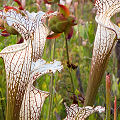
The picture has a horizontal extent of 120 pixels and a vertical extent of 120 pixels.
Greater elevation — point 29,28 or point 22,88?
point 29,28

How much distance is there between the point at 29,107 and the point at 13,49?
20 cm

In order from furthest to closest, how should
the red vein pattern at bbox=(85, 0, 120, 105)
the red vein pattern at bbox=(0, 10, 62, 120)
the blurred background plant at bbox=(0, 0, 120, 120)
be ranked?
the blurred background plant at bbox=(0, 0, 120, 120) < the red vein pattern at bbox=(85, 0, 120, 105) < the red vein pattern at bbox=(0, 10, 62, 120)

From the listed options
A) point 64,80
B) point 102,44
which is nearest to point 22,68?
point 102,44

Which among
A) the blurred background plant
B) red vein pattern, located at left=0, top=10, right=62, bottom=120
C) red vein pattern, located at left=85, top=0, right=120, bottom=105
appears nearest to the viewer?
red vein pattern, located at left=0, top=10, right=62, bottom=120

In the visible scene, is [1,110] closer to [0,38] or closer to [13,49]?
[0,38]

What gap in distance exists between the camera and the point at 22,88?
25.2 inches

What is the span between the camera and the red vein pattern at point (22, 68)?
24.4 inches

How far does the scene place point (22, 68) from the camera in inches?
24.6

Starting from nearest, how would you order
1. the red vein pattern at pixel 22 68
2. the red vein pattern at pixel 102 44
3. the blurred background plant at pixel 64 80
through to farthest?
the red vein pattern at pixel 22 68
the red vein pattern at pixel 102 44
the blurred background plant at pixel 64 80

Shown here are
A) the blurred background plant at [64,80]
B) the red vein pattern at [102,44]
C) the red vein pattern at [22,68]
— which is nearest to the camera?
the red vein pattern at [22,68]

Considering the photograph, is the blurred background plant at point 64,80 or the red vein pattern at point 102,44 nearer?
the red vein pattern at point 102,44

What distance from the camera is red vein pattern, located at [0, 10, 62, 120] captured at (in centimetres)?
62

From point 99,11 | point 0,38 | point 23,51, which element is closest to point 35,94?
point 23,51

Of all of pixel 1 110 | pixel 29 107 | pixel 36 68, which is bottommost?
pixel 1 110
